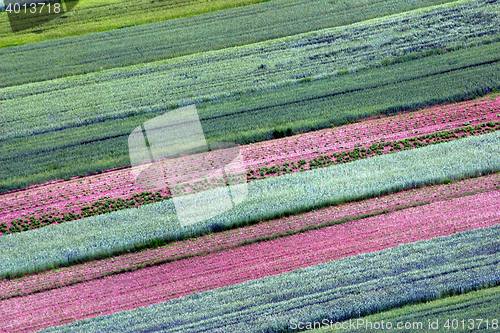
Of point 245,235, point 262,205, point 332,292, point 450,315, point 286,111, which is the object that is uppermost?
point 286,111

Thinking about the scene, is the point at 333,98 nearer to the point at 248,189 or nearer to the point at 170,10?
the point at 248,189

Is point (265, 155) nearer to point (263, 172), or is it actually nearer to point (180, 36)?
point (263, 172)

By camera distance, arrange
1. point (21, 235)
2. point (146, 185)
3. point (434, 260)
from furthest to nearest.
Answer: point (146, 185), point (21, 235), point (434, 260)

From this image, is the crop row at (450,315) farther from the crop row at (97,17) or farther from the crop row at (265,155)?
the crop row at (97,17)

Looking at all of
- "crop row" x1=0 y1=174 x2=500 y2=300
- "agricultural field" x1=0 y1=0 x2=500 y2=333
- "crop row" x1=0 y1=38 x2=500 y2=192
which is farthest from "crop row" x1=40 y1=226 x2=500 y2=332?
"crop row" x1=0 y1=38 x2=500 y2=192

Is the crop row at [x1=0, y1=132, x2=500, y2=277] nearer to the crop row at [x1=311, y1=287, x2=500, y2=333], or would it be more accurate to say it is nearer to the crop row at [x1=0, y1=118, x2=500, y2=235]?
the crop row at [x1=0, y1=118, x2=500, y2=235]

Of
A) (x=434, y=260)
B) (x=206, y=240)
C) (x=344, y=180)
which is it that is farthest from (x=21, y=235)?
(x=434, y=260)

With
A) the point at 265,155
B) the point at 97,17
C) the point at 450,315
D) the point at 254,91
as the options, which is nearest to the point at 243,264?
the point at 450,315
